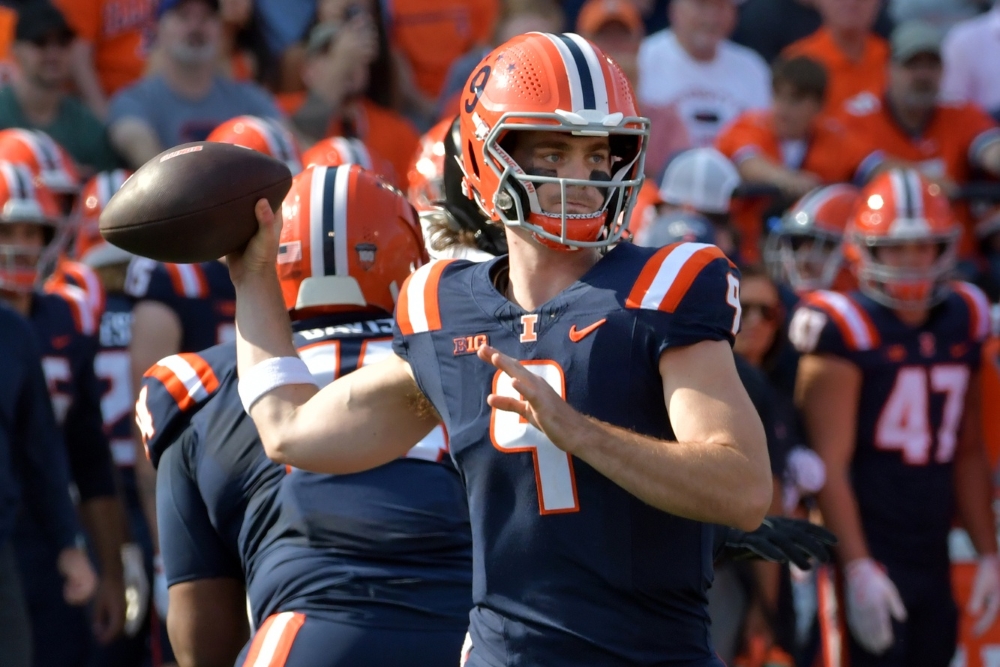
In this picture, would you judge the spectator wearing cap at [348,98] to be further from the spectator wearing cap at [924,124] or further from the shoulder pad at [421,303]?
the shoulder pad at [421,303]

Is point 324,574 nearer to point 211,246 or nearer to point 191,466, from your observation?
point 191,466

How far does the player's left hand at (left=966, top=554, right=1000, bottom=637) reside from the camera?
638 centimetres

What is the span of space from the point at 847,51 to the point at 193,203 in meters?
6.95

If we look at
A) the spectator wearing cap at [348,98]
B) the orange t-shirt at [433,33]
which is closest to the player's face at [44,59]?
the spectator wearing cap at [348,98]

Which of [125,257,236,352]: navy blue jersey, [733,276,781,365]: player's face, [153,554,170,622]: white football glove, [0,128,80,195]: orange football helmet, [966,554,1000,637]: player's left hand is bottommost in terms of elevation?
[966,554,1000,637]: player's left hand

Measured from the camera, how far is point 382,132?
326 inches

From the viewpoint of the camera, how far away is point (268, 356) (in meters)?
2.77

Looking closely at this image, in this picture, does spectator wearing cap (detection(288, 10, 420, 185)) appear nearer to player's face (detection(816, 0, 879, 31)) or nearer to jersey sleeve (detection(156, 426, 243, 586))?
player's face (detection(816, 0, 879, 31))

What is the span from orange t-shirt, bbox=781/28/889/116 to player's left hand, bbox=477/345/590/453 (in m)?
6.94

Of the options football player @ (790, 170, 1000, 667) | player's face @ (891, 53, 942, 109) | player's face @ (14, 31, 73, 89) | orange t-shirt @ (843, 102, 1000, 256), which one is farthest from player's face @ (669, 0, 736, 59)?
player's face @ (14, 31, 73, 89)

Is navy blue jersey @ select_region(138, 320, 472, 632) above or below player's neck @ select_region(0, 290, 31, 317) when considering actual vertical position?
above

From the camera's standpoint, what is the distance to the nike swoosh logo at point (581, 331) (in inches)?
94.9

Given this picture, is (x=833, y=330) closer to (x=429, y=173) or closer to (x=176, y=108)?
(x=429, y=173)

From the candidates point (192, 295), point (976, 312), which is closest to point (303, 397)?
point (192, 295)
